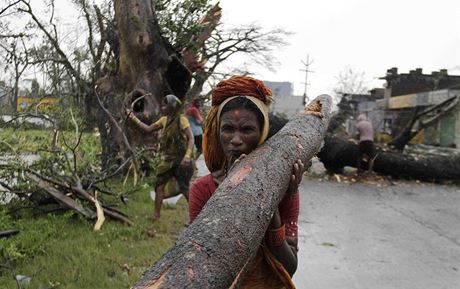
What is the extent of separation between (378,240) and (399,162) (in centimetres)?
723

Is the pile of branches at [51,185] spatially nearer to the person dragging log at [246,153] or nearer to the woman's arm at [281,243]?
the person dragging log at [246,153]

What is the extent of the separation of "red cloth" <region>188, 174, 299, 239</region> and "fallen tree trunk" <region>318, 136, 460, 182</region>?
11.1 metres

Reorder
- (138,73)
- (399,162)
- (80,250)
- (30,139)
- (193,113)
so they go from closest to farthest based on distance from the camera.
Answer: (80,250), (30,139), (138,73), (193,113), (399,162)

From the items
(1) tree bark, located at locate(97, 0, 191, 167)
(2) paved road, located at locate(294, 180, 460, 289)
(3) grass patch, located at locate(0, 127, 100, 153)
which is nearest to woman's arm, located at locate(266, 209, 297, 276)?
(2) paved road, located at locate(294, 180, 460, 289)

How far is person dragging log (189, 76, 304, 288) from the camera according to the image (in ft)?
7.30

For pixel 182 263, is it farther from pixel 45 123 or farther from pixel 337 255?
pixel 45 123

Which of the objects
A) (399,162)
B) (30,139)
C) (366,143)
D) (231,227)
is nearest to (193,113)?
(366,143)

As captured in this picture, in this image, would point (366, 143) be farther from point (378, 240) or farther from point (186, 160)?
point (186, 160)

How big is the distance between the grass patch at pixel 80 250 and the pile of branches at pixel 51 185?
17 centimetres

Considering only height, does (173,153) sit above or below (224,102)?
below

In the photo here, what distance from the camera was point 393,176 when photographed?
1385 cm

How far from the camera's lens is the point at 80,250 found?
201 inches

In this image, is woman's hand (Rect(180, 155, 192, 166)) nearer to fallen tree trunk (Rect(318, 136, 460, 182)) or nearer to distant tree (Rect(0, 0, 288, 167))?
distant tree (Rect(0, 0, 288, 167))

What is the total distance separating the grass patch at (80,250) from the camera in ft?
14.2
